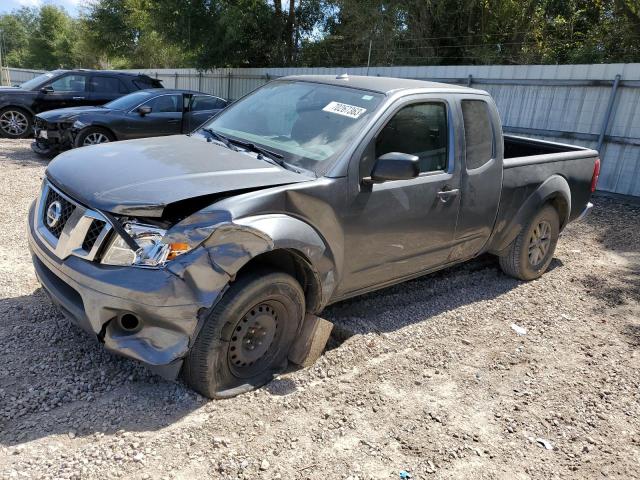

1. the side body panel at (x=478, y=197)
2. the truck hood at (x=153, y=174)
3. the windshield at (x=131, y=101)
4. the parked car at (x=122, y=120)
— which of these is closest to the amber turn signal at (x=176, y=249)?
A: the truck hood at (x=153, y=174)

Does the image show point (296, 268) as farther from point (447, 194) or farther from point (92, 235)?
point (447, 194)

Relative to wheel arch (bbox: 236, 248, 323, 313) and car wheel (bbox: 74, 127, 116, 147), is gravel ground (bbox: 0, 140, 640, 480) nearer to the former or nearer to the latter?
wheel arch (bbox: 236, 248, 323, 313)

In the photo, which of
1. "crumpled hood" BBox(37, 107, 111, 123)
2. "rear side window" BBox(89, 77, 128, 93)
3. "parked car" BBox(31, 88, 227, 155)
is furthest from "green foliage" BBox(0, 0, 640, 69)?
"crumpled hood" BBox(37, 107, 111, 123)

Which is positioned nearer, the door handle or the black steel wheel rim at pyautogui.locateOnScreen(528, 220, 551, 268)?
the door handle

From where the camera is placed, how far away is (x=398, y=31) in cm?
1766

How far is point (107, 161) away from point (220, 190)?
93cm

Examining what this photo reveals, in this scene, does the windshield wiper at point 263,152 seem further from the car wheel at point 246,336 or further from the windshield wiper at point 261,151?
the car wheel at point 246,336

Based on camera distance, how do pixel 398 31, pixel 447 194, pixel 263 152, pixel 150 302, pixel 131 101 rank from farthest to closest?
pixel 398 31 → pixel 131 101 → pixel 447 194 → pixel 263 152 → pixel 150 302

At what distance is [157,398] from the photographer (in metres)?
3.03

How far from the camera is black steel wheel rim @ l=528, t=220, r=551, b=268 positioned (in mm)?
5314

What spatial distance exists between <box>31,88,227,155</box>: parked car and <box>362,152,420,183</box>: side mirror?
Result: 286 inches

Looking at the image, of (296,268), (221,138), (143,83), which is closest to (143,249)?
(296,268)

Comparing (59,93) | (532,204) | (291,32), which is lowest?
(59,93)

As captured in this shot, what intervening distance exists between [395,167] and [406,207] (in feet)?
1.74
